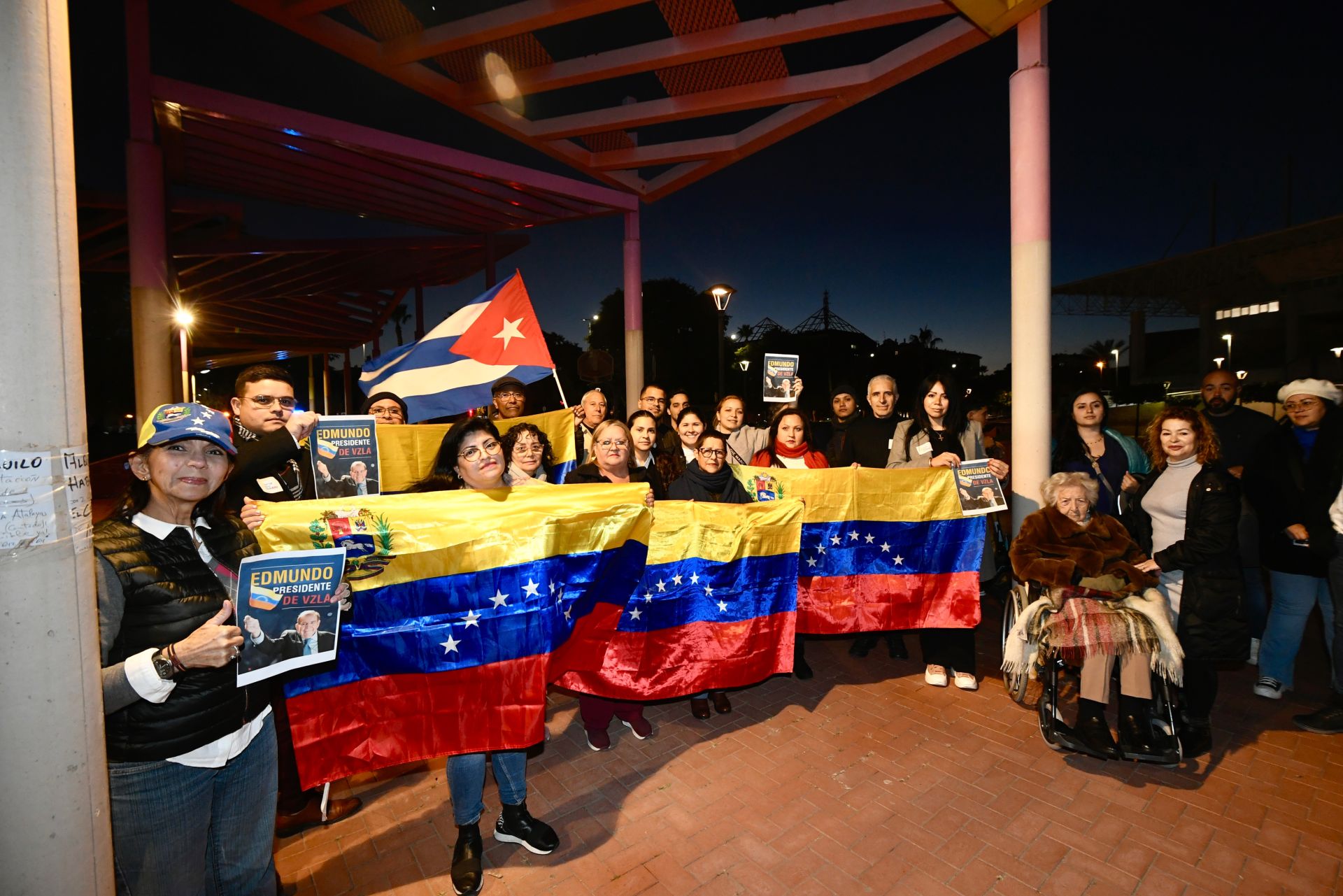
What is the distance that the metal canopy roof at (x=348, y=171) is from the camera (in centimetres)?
949

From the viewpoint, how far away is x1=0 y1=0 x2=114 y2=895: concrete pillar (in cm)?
155

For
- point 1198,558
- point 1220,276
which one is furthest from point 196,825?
point 1220,276

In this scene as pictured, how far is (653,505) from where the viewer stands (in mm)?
4105

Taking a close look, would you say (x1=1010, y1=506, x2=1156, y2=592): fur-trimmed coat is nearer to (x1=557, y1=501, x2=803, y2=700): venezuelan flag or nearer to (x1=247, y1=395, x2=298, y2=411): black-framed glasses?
(x1=557, y1=501, x2=803, y2=700): venezuelan flag

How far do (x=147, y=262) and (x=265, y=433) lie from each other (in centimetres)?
853

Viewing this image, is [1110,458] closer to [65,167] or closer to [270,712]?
[270,712]

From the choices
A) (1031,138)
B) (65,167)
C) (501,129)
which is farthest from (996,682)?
(501,129)

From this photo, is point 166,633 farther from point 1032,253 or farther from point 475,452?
point 1032,253

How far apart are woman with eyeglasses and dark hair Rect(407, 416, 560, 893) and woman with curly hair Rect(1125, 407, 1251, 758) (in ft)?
13.0

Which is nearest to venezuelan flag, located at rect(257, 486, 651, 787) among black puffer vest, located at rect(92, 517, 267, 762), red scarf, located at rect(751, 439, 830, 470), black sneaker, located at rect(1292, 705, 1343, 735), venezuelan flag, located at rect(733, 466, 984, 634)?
black puffer vest, located at rect(92, 517, 267, 762)

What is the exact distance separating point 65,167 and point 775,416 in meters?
4.98

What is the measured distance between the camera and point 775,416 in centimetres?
595

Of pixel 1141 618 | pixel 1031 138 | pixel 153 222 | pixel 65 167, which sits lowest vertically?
pixel 1141 618

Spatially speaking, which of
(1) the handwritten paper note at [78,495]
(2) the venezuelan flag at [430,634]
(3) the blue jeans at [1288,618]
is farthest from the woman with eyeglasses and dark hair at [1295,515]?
(1) the handwritten paper note at [78,495]
